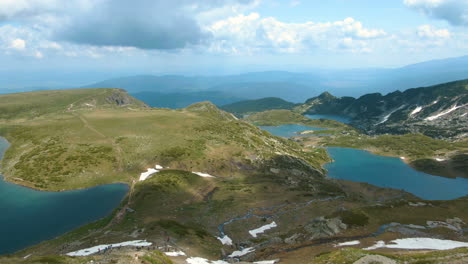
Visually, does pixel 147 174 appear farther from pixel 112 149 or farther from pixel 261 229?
pixel 261 229

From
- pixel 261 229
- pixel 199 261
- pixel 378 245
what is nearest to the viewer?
pixel 199 261

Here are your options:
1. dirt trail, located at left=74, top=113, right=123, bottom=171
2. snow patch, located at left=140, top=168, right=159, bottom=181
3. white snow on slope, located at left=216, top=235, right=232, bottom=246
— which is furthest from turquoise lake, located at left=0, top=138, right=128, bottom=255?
white snow on slope, located at left=216, top=235, right=232, bottom=246

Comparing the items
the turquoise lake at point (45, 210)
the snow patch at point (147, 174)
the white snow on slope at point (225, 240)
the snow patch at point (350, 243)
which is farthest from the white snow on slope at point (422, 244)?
the snow patch at point (147, 174)

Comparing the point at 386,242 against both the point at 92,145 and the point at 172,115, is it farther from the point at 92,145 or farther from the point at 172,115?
the point at 172,115

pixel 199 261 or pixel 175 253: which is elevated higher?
pixel 175 253

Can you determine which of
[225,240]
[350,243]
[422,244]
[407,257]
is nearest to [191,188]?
[225,240]

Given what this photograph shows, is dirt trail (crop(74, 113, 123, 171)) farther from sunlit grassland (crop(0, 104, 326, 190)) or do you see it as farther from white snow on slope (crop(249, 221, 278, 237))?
white snow on slope (crop(249, 221, 278, 237))
